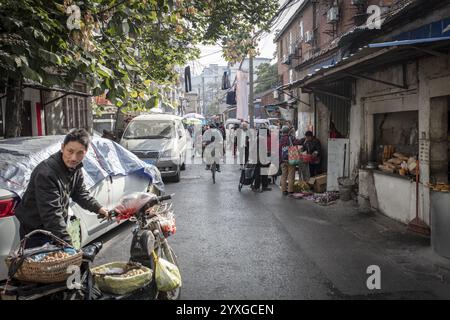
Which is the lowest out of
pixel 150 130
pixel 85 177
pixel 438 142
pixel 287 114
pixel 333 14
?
pixel 85 177

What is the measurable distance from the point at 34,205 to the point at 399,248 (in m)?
5.14

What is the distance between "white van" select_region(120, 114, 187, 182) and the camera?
12.7 meters

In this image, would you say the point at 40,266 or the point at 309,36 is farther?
the point at 309,36

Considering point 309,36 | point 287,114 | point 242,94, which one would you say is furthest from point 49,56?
point 242,94

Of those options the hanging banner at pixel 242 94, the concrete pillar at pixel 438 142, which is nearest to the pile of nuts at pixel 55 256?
the concrete pillar at pixel 438 142

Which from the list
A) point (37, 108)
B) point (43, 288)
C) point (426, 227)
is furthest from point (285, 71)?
point (43, 288)

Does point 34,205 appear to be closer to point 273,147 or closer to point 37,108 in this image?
point 273,147

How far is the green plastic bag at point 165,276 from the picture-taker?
11.8 feet

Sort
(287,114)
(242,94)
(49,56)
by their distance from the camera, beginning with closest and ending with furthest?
(49,56)
(287,114)
(242,94)

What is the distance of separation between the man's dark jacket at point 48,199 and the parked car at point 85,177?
0.99 m

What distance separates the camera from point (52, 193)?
3.19 meters

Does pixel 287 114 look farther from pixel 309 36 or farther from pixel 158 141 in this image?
pixel 158 141

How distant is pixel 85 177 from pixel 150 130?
27.6 ft
